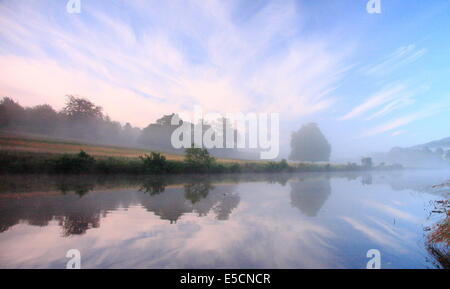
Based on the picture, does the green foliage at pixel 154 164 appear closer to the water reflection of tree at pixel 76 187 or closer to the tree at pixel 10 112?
the water reflection of tree at pixel 76 187

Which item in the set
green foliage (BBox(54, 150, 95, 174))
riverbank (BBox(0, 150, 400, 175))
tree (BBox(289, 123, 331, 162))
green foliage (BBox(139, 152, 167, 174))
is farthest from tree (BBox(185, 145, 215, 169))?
tree (BBox(289, 123, 331, 162))

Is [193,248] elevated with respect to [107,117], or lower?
lower

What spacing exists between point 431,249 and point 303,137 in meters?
63.3

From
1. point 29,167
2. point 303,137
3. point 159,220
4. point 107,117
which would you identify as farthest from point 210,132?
point 159,220

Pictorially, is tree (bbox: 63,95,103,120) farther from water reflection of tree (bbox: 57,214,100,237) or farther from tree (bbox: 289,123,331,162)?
tree (bbox: 289,123,331,162)

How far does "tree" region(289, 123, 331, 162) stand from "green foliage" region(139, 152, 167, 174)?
49.9 metres

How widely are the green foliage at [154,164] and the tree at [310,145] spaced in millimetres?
49924

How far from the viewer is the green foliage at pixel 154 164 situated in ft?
80.7

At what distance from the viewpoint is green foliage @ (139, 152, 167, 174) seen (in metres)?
24.6

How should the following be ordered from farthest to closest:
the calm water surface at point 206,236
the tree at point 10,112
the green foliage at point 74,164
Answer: the tree at point 10,112
the green foliage at point 74,164
the calm water surface at point 206,236

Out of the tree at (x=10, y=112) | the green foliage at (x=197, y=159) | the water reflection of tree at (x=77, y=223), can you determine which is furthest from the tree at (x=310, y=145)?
the tree at (x=10, y=112)

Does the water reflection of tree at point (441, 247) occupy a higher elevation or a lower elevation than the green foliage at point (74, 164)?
lower
